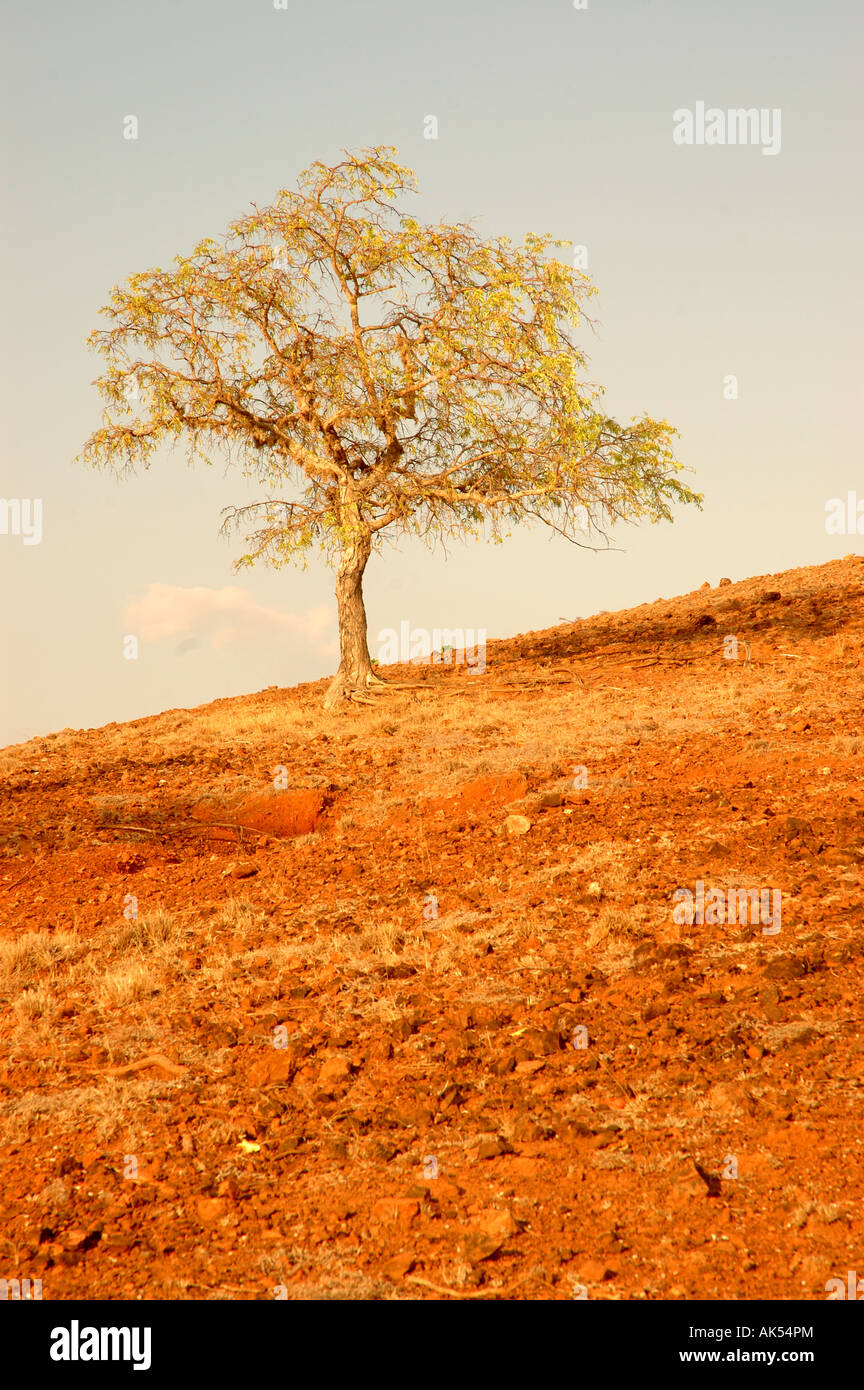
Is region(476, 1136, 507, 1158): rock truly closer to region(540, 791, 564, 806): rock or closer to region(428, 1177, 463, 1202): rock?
region(428, 1177, 463, 1202): rock

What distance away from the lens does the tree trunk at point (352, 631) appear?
22.1 metres

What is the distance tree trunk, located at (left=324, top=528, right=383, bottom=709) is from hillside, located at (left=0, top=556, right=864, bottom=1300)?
6.84 m

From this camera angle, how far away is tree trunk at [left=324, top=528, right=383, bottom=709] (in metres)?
22.1

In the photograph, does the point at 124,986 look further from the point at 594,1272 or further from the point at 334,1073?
the point at 594,1272

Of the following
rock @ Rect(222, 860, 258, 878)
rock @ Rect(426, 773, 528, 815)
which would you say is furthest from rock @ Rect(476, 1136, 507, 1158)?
rock @ Rect(426, 773, 528, 815)

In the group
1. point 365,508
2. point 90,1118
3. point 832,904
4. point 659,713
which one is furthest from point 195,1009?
point 365,508

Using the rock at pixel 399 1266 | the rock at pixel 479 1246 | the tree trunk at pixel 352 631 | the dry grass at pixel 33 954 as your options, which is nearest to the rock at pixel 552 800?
the dry grass at pixel 33 954

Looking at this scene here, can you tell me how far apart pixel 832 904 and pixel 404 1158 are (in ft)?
14.3

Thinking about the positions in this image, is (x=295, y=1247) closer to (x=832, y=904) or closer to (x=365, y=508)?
(x=832, y=904)

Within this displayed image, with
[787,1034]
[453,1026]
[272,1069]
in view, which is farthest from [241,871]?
[787,1034]

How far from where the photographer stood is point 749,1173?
5277 mm

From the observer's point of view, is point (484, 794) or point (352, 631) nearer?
point (484, 794)

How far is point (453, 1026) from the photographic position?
7309 millimetres

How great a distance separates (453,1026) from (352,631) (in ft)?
51.0
